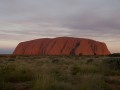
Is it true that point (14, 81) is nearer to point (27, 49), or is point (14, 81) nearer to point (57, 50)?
point (57, 50)

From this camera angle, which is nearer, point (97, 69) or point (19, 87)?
point (19, 87)

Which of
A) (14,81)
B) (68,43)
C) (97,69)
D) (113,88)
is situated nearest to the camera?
(113,88)

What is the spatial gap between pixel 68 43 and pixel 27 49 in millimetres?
21280

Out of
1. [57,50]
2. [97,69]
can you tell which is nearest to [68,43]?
[57,50]

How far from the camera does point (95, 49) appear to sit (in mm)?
119125

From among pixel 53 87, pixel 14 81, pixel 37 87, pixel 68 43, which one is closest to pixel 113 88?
pixel 53 87

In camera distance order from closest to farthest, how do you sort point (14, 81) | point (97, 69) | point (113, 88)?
point (113, 88)
point (14, 81)
point (97, 69)

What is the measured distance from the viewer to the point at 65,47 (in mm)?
116875

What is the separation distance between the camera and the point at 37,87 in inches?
299

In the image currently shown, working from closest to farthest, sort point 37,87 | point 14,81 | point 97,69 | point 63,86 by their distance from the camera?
point 37,87, point 63,86, point 14,81, point 97,69

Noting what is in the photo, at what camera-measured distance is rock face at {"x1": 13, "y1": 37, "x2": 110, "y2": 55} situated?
115m

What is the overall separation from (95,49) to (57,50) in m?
16.9

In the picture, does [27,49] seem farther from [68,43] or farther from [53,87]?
[53,87]

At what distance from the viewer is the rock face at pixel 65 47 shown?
376ft
